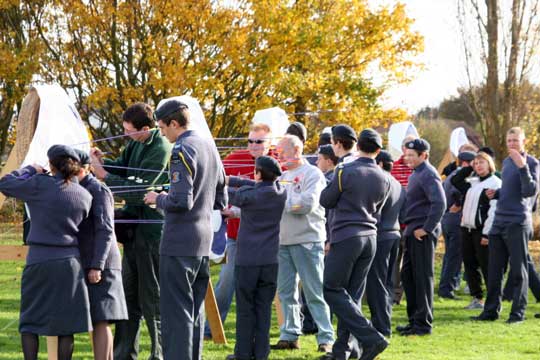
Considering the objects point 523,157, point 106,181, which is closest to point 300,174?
point 106,181

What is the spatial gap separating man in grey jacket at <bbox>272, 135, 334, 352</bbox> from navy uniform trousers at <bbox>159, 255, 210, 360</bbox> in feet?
6.64

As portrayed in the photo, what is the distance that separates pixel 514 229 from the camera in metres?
10.5

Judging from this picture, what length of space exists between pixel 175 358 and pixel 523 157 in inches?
209

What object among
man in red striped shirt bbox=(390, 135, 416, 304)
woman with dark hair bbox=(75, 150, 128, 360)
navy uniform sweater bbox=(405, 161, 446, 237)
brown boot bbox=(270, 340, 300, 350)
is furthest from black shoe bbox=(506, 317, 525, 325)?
woman with dark hair bbox=(75, 150, 128, 360)

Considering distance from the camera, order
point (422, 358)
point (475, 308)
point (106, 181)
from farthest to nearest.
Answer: point (475, 308)
point (422, 358)
point (106, 181)

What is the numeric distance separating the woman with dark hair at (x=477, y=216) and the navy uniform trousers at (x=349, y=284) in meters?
4.07

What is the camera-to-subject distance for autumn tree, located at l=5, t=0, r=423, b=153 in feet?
58.0

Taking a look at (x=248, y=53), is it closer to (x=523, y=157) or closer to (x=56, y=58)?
(x=56, y=58)

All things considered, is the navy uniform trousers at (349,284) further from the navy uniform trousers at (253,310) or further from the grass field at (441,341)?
the grass field at (441,341)

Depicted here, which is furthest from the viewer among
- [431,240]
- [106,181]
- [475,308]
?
[475,308]

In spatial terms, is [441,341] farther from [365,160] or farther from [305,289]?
[365,160]

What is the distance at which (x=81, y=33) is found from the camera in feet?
61.3

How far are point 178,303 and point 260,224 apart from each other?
60.5 inches

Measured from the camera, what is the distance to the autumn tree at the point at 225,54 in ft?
58.0
